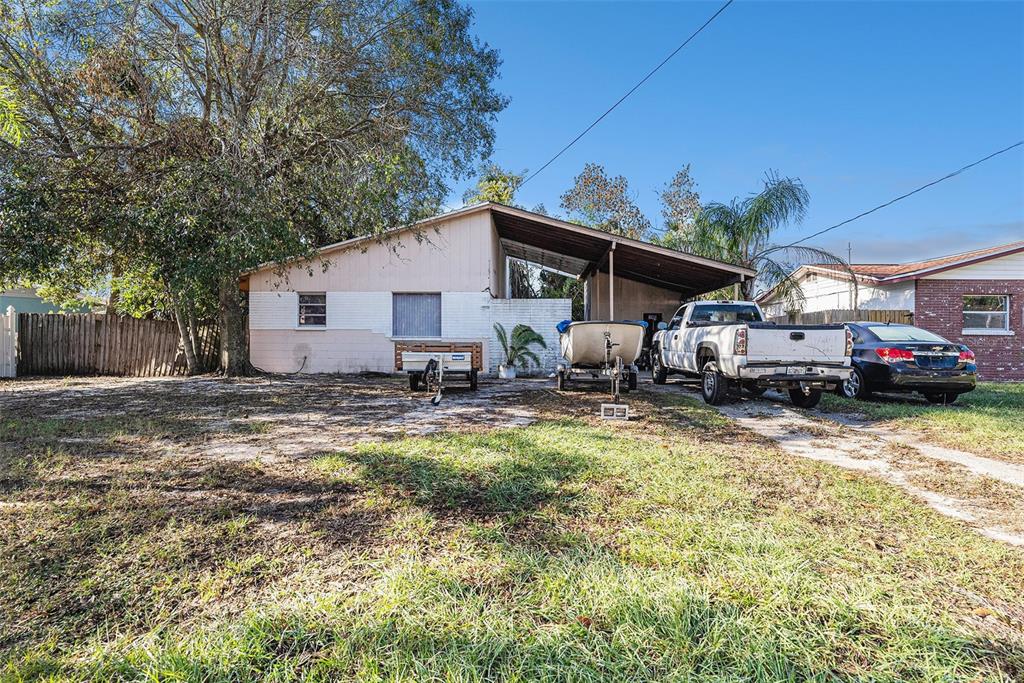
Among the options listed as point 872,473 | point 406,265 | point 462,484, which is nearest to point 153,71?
point 406,265

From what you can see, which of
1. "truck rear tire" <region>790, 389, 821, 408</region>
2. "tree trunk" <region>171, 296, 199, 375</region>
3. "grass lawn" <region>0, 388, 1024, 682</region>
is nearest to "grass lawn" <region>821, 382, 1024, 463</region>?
"truck rear tire" <region>790, 389, 821, 408</region>

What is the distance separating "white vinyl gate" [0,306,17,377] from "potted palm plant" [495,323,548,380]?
13.2m

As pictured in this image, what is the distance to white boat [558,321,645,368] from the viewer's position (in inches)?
369

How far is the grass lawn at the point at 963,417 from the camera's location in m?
6.03

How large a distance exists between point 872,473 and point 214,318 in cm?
1656

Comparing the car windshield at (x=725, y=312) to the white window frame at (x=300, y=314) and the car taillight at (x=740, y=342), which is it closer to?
the car taillight at (x=740, y=342)

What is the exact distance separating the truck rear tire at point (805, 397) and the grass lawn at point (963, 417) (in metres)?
0.21

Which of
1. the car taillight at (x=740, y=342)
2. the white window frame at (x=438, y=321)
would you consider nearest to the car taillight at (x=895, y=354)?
the car taillight at (x=740, y=342)

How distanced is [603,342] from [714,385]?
6.86ft

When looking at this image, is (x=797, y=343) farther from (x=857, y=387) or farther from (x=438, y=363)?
(x=438, y=363)

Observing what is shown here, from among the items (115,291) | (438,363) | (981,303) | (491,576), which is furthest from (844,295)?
(115,291)

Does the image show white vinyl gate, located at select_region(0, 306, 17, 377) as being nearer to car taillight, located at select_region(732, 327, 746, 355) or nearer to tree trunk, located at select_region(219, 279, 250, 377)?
tree trunk, located at select_region(219, 279, 250, 377)

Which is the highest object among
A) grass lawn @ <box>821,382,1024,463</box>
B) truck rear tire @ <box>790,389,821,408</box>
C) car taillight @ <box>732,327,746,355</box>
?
car taillight @ <box>732,327,746,355</box>

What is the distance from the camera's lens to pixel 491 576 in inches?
105
